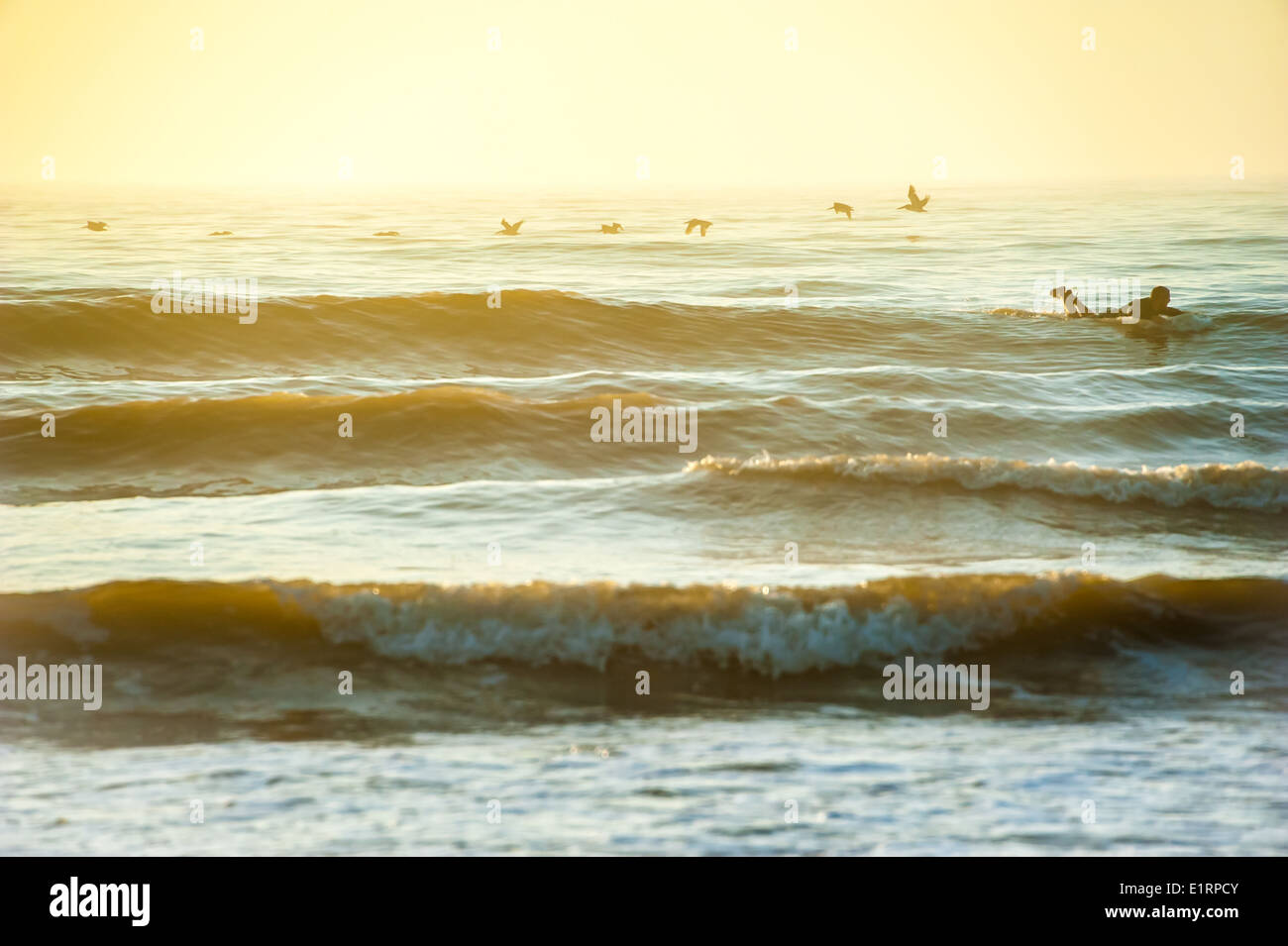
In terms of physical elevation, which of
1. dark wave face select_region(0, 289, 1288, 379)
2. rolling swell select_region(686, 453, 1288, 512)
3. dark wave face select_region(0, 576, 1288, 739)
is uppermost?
dark wave face select_region(0, 289, 1288, 379)

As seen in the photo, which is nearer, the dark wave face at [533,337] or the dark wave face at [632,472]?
the dark wave face at [632,472]

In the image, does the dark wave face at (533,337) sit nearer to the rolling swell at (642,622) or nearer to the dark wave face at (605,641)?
the rolling swell at (642,622)

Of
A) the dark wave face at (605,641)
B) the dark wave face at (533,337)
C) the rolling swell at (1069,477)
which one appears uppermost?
the dark wave face at (533,337)

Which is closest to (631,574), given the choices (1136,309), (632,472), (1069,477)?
(632,472)

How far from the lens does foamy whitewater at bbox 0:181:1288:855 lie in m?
6.29

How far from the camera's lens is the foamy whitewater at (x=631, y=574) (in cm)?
629

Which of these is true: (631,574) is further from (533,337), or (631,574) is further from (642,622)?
(533,337)

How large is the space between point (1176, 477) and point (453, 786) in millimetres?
9334

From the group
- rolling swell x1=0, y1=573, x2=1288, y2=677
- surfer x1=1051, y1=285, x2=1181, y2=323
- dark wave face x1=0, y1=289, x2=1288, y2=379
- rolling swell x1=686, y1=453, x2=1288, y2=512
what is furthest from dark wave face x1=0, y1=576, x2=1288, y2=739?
surfer x1=1051, y1=285, x2=1181, y2=323

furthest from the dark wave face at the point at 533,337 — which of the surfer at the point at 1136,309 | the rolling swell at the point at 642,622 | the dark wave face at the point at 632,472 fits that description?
the rolling swell at the point at 642,622

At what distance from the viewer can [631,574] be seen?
9.91 meters

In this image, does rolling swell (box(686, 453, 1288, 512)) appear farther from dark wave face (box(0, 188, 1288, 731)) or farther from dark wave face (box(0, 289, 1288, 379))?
dark wave face (box(0, 289, 1288, 379))

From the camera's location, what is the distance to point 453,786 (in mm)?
6469
